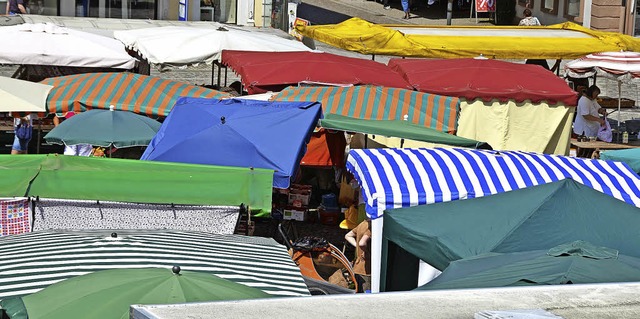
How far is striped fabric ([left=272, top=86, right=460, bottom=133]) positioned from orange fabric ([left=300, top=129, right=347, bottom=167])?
56cm

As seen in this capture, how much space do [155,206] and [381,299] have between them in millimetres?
4494

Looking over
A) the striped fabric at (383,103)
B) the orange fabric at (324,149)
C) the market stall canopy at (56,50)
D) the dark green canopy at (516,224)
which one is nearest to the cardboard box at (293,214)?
the orange fabric at (324,149)

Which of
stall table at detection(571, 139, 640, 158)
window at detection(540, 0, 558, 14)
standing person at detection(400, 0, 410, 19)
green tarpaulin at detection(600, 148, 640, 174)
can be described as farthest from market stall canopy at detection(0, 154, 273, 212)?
standing person at detection(400, 0, 410, 19)

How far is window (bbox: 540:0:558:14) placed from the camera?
3338 cm

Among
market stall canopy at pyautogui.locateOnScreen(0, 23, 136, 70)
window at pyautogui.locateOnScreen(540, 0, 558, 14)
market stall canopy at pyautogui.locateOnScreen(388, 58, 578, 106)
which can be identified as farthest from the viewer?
window at pyautogui.locateOnScreen(540, 0, 558, 14)

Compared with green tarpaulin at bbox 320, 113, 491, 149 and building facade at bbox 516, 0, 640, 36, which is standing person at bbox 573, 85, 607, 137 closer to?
green tarpaulin at bbox 320, 113, 491, 149

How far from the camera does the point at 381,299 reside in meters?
5.04

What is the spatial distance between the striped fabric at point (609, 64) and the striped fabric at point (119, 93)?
7.14 meters

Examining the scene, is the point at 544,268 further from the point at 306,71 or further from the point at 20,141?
the point at 20,141

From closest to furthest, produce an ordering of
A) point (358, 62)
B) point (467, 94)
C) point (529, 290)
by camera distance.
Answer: point (529, 290), point (467, 94), point (358, 62)

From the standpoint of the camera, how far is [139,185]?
9.30m

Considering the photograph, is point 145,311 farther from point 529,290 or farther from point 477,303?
point 529,290

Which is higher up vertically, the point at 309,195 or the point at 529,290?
the point at 529,290

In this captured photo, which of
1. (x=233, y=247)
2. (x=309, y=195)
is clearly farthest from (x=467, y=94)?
(x=233, y=247)
